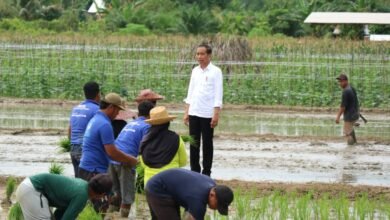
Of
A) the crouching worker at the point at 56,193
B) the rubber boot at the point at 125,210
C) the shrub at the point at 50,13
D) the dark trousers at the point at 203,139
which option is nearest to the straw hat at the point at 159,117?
the rubber boot at the point at 125,210

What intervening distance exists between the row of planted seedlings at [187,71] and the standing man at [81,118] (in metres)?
14.5

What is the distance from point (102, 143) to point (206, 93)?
2.98 m

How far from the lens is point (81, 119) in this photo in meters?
11.7

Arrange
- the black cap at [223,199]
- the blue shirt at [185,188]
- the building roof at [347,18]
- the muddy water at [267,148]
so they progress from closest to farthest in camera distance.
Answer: the black cap at [223,199] → the blue shirt at [185,188] → the muddy water at [267,148] → the building roof at [347,18]

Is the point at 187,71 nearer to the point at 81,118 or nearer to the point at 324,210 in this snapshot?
the point at 81,118

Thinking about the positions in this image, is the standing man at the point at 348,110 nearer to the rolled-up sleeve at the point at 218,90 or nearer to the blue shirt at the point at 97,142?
the rolled-up sleeve at the point at 218,90

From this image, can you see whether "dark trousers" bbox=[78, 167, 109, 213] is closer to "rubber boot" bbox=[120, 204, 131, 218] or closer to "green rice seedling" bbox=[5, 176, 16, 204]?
"rubber boot" bbox=[120, 204, 131, 218]

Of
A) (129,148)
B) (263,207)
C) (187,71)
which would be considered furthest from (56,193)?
(187,71)

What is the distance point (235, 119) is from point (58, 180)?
1450 cm

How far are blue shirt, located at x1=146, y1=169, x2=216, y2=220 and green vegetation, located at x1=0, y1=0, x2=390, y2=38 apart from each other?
42.9 m

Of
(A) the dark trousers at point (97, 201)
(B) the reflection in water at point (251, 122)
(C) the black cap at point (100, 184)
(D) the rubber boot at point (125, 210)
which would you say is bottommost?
(B) the reflection in water at point (251, 122)

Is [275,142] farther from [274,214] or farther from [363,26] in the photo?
[363,26]

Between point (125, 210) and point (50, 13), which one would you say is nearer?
point (125, 210)

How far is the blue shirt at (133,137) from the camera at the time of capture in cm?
1131
